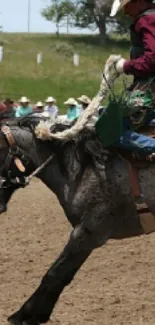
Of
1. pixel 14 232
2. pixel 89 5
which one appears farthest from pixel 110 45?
pixel 14 232

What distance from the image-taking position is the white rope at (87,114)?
5.27m

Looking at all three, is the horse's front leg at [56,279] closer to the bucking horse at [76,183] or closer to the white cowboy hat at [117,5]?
the bucking horse at [76,183]

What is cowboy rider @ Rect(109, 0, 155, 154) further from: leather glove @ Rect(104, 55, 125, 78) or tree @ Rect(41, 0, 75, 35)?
tree @ Rect(41, 0, 75, 35)

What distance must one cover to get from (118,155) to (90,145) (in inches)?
8.6

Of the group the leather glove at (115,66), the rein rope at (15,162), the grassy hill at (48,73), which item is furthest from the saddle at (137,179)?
the grassy hill at (48,73)

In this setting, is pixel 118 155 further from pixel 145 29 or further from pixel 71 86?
pixel 71 86

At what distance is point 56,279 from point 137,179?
93 cm

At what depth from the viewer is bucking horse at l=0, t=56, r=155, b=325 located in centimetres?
521

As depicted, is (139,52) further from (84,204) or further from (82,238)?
(82,238)

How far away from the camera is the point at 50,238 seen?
8945mm

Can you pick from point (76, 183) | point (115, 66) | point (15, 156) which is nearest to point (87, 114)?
point (115, 66)

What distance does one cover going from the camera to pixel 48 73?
37406 mm

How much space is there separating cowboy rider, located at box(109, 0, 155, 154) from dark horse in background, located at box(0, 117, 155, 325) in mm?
196

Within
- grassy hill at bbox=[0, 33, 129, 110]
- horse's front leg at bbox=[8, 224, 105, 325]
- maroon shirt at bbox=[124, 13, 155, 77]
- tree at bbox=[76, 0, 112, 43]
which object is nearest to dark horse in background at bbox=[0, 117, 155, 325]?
horse's front leg at bbox=[8, 224, 105, 325]
